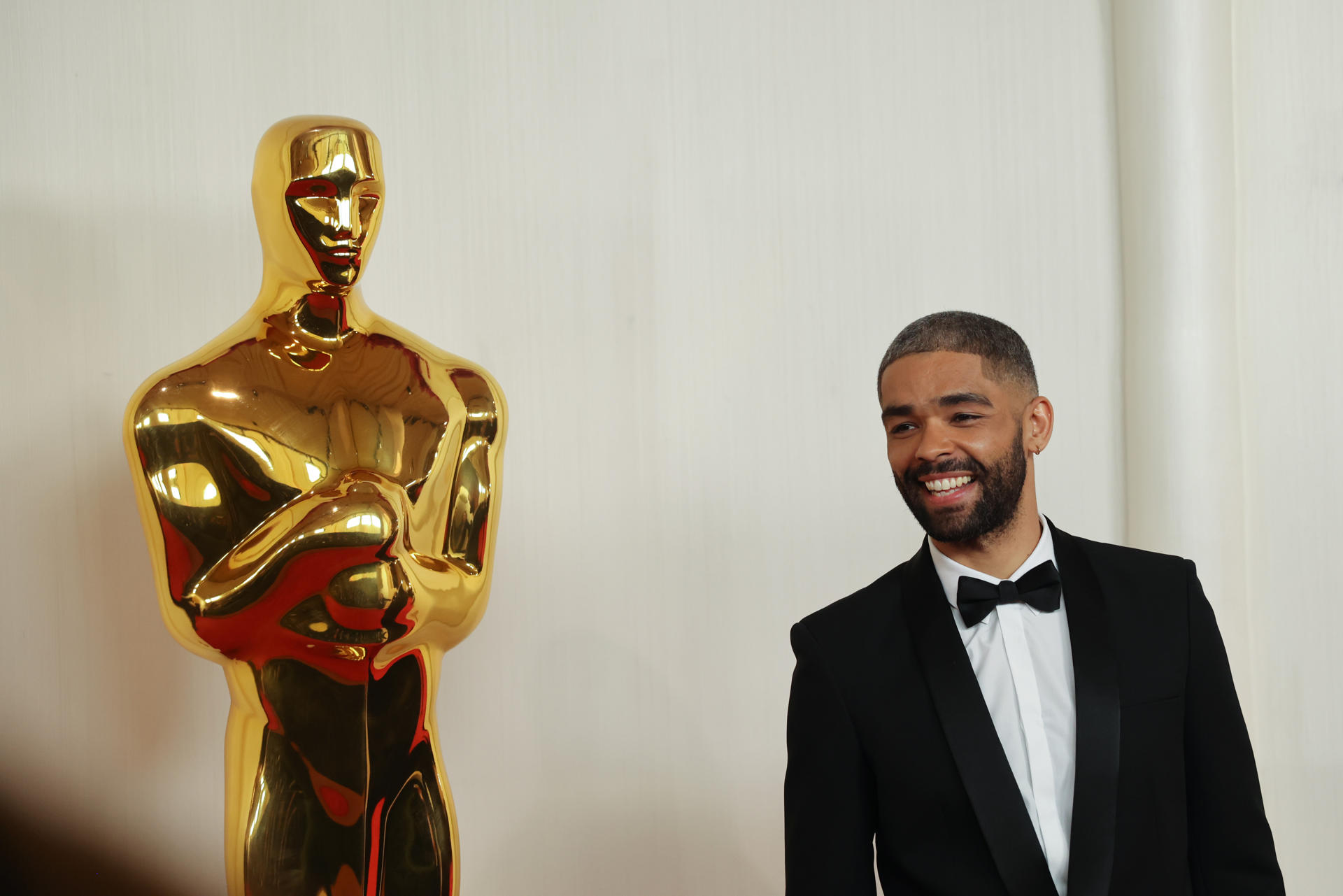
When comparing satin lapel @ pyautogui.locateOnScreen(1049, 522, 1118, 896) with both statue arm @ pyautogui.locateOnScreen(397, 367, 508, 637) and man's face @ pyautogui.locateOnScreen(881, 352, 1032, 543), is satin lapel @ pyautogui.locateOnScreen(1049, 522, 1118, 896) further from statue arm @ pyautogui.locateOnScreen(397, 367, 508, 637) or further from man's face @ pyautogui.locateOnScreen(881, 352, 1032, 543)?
statue arm @ pyautogui.locateOnScreen(397, 367, 508, 637)

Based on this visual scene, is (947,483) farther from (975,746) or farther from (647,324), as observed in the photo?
(647,324)

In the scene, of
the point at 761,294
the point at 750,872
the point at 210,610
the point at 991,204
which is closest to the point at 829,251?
the point at 761,294

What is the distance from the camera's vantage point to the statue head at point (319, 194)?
1790 millimetres

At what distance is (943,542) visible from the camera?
175cm

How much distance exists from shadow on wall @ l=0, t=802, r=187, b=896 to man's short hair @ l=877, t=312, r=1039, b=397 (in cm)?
191

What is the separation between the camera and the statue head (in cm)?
179

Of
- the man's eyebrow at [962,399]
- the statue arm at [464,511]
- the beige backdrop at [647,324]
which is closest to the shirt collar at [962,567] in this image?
the man's eyebrow at [962,399]

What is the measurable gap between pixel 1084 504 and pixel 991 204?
0.76 m

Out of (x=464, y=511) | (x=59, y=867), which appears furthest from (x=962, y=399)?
(x=59, y=867)

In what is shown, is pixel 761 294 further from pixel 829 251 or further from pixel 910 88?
pixel 910 88

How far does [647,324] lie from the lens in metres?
2.72

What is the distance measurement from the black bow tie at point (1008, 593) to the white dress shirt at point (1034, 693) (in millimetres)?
23

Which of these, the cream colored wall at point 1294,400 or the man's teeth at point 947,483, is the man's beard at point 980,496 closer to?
the man's teeth at point 947,483

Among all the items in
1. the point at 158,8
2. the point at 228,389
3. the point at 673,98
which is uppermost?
the point at 158,8
